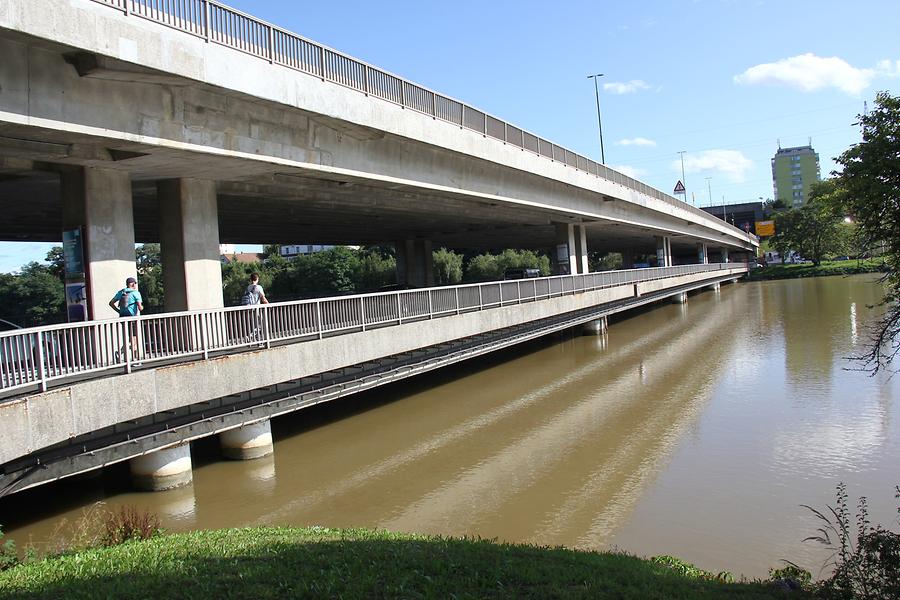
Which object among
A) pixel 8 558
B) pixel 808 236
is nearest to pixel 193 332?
pixel 8 558

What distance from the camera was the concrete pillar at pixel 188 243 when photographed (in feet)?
45.9

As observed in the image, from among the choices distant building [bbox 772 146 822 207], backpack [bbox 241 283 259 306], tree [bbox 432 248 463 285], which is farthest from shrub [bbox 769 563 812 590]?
distant building [bbox 772 146 822 207]

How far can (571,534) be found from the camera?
9.32 m

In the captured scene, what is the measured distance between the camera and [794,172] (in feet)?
600

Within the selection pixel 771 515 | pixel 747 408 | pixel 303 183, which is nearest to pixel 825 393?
pixel 747 408

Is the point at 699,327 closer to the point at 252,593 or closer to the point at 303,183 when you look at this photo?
the point at 303,183

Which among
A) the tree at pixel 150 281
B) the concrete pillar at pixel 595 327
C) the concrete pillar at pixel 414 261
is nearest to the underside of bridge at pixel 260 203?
the concrete pillar at pixel 414 261

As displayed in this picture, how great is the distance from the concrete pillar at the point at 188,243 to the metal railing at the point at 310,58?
3278 millimetres

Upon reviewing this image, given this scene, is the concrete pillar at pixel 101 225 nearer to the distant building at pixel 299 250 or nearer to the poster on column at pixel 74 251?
the poster on column at pixel 74 251

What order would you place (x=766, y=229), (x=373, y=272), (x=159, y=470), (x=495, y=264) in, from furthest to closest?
(x=766, y=229) < (x=495, y=264) < (x=373, y=272) < (x=159, y=470)

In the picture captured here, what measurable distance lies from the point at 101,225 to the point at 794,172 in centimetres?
19968

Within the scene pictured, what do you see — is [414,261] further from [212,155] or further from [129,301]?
[129,301]

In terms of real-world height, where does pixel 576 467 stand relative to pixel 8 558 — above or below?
below

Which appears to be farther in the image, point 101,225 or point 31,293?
point 31,293
